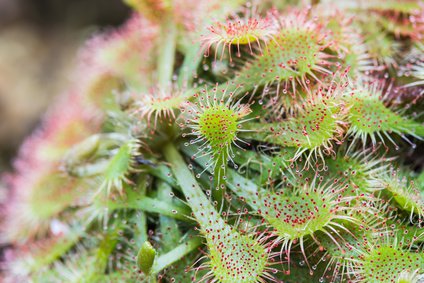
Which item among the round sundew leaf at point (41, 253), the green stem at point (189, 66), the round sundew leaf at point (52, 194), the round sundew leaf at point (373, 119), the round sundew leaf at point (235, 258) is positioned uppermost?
the green stem at point (189, 66)

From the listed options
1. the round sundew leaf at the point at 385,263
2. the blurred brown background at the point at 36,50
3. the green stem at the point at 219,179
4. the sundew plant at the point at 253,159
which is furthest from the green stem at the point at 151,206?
the blurred brown background at the point at 36,50

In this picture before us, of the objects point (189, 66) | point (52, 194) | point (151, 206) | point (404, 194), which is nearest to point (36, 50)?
point (52, 194)

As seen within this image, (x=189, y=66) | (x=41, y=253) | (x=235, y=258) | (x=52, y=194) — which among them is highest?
(x=189, y=66)

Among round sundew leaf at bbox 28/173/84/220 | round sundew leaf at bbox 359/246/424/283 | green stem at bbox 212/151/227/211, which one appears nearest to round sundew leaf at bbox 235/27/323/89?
green stem at bbox 212/151/227/211

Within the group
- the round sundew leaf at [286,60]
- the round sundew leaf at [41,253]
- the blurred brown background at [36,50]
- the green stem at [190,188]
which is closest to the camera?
the green stem at [190,188]

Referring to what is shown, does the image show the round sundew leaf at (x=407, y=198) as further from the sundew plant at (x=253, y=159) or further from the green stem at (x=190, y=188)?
the green stem at (x=190, y=188)

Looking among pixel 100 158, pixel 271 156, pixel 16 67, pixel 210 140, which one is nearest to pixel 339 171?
pixel 271 156

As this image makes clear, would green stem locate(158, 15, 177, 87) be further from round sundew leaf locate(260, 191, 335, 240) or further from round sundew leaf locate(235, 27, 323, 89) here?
round sundew leaf locate(260, 191, 335, 240)

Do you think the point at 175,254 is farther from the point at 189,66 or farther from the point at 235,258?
the point at 189,66

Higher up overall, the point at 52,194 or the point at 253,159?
the point at 253,159
